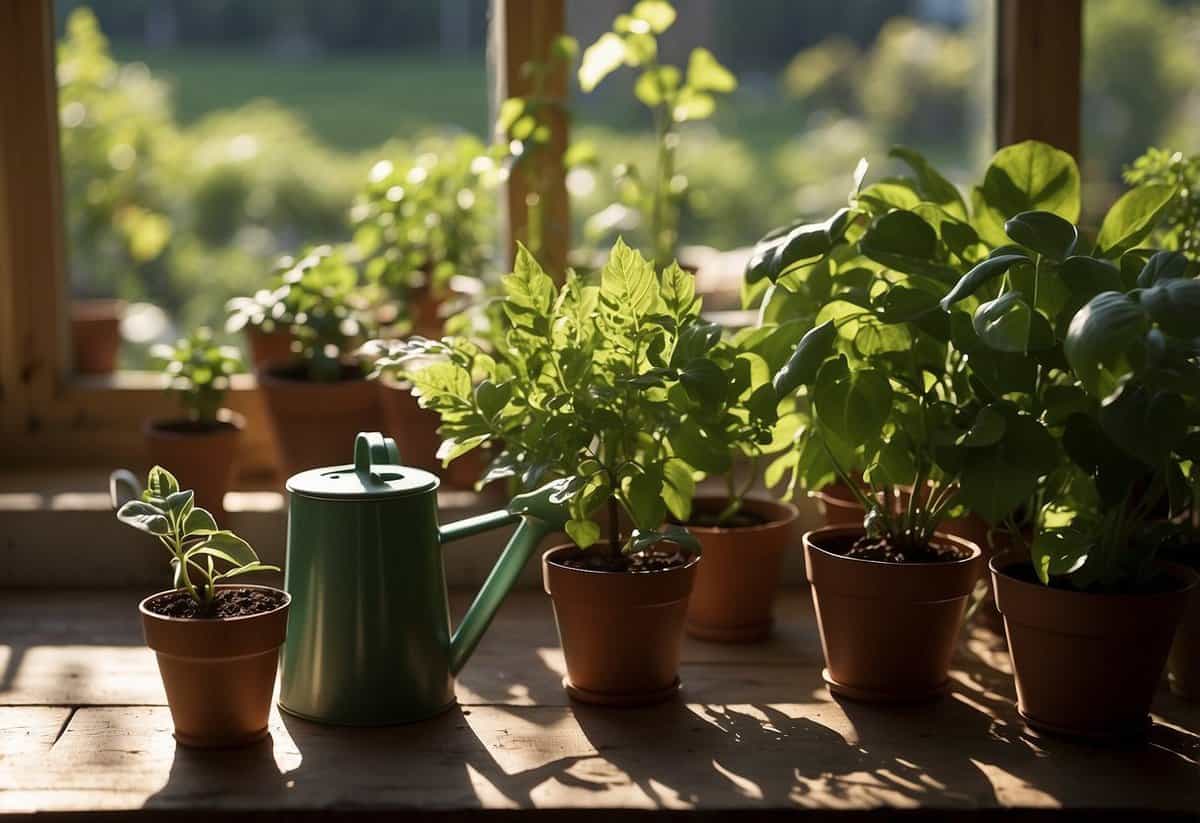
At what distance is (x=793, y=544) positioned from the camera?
1795 millimetres

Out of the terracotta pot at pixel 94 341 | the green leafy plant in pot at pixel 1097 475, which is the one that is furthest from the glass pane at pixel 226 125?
the green leafy plant in pot at pixel 1097 475

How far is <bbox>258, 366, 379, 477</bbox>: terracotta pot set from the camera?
69.2 inches

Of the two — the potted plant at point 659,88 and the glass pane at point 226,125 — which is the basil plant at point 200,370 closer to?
the glass pane at point 226,125

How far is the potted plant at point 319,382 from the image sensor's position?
5.76 ft

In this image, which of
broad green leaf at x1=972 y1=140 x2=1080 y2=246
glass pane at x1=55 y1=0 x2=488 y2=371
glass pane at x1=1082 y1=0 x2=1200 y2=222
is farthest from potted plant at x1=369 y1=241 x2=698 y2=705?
glass pane at x1=1082 y1=0 x2=1200 y2=222

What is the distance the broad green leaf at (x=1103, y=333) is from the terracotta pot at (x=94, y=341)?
1538 millimetres

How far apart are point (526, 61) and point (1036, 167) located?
78 cm

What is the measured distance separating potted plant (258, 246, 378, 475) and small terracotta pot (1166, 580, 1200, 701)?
1.03 m

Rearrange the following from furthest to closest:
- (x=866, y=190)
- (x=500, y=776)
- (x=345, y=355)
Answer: (x=345, y=355), (x=866, y=190), (x=500, y=776)

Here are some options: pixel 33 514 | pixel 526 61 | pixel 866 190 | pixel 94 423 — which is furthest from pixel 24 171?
pixel 866 190

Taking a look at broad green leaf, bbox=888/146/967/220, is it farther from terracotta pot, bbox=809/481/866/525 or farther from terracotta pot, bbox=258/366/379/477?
terracotta pot, bbox=258/366/379/477

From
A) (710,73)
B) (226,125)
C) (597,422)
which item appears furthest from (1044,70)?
(226,125)

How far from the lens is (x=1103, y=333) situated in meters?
1.04

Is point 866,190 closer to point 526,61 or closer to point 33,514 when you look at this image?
point 526,61
